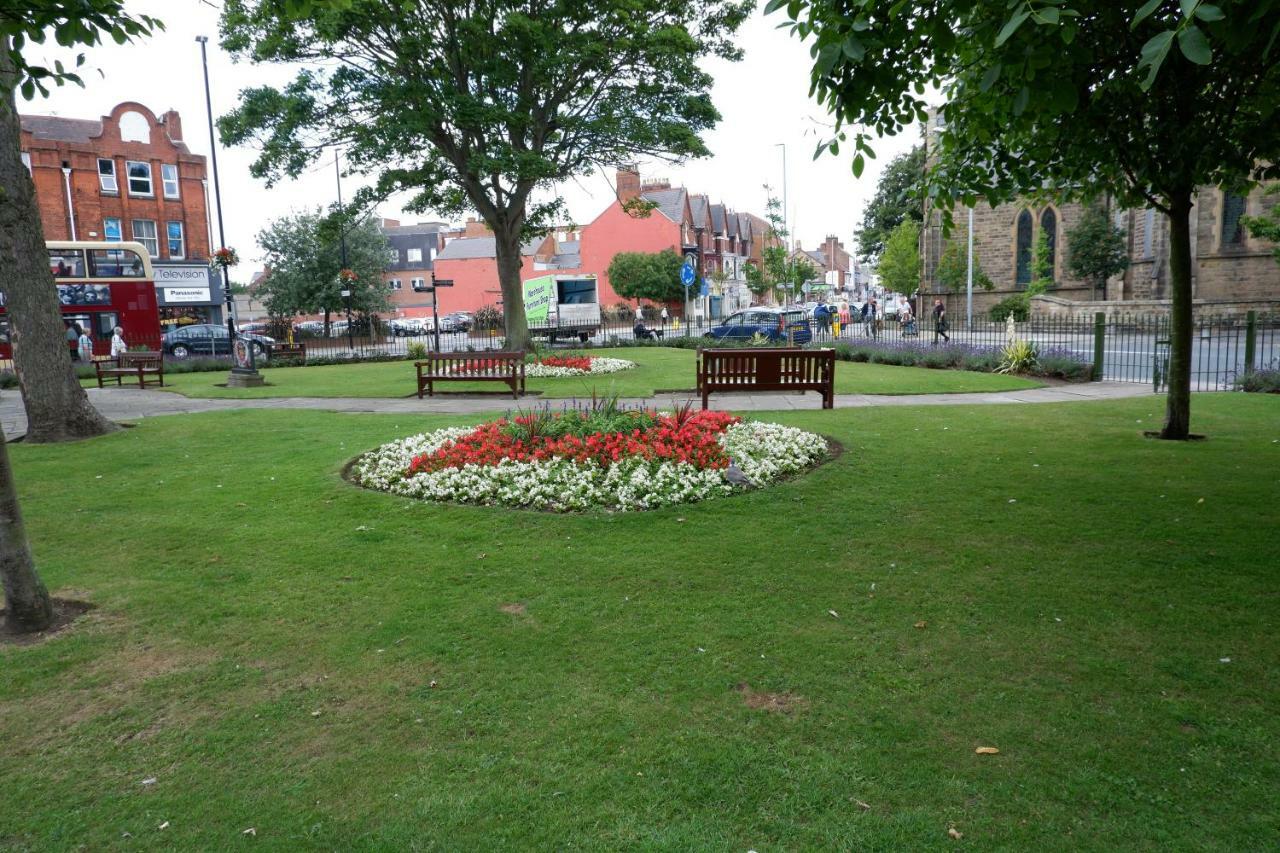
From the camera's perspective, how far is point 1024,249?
4828cm

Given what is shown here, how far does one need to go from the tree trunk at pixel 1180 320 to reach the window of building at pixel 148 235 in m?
47.7

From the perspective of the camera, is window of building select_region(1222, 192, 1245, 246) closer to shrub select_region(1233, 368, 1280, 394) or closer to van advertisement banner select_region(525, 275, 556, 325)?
shrub select_region(1233, 368, 1280, 394)

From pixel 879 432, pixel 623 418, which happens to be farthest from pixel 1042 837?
pixel 879 432

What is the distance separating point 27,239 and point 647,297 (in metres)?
54.4

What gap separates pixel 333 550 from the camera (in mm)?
6141

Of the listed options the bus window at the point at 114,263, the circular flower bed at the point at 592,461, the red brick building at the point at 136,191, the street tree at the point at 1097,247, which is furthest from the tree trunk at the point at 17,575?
the street tree at the point at 1097,247

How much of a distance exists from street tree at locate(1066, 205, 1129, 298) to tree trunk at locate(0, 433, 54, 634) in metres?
47.9

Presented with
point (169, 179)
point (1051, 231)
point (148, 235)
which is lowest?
point (1051, 231)

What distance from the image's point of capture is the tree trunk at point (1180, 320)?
911 centimetres

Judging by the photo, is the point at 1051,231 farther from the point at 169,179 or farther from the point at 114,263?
the point at 169,179

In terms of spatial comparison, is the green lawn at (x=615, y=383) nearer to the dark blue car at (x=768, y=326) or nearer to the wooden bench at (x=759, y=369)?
the wooden bench at (x=759, y=369)

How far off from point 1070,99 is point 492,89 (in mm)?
19209

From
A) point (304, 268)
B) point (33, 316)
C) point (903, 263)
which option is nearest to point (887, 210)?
point (903, 263)

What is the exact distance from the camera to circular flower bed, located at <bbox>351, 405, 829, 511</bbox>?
7.33 metres
